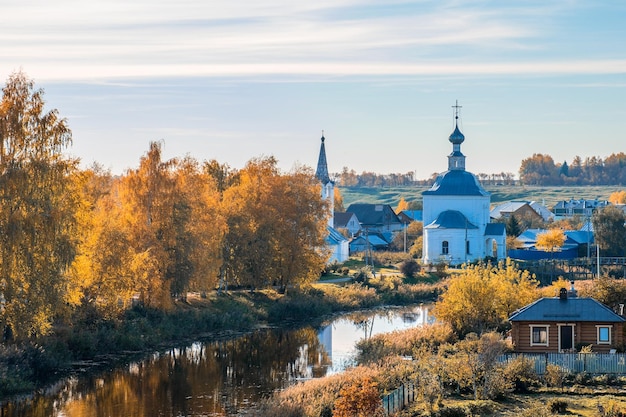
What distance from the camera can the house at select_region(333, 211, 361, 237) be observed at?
120088 millimetres

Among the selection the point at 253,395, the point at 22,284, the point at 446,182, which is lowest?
the point at 253,395

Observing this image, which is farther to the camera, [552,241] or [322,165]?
[322,165]

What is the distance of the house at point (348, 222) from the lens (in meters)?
120

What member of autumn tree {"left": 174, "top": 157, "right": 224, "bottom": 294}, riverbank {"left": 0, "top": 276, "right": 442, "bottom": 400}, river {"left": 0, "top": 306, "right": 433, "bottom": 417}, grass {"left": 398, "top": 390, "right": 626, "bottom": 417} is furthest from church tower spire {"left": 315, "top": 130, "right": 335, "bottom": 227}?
grass {"left": 398, "top": 390, "right": 626, "bottom": 417}

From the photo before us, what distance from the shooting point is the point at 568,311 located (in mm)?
37406

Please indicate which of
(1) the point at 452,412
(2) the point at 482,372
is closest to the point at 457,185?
(2) the point at 482,372

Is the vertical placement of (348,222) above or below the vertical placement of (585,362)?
above

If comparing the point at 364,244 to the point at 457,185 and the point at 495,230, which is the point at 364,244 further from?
→ the point at 495,230

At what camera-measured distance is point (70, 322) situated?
4206 cm

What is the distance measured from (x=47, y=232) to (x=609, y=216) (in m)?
61.1

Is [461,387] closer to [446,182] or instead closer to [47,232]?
[47,232]

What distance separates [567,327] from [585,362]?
133 inches

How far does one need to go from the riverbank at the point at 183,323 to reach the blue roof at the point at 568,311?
55.7 ft

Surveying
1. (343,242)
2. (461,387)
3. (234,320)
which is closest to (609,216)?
(343,242)
